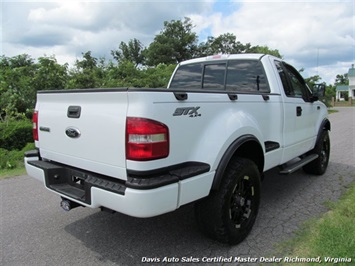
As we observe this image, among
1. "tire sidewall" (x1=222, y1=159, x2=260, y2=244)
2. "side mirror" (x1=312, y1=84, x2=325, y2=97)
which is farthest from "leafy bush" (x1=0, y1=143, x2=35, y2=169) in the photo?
"side mirror" (x1=312, y1=84, x2=325, y2=97)

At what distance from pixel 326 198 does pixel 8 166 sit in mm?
6292

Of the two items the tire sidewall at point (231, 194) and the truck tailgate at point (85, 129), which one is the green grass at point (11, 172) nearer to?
the truck tailgate at point (85, 129)

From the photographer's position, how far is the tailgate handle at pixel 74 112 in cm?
274

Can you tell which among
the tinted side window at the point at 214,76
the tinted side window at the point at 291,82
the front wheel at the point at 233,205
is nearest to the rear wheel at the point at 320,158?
the tinted side window at the point at 291,82

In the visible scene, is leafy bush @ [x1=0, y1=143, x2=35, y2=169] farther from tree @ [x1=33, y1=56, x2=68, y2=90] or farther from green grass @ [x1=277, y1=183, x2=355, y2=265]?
green grass @ [x1=277, y1=183, x2=355, y2=265]

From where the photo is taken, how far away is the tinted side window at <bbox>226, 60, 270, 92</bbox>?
4.14 meters

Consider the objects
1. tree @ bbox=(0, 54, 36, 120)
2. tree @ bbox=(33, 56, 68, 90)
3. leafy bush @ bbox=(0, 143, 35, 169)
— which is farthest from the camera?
tree @ bbox=(33, 56, 68, 90)

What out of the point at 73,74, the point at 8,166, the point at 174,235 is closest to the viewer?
the point at 174,235

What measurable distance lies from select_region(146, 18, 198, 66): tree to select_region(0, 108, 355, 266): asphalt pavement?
32.5m

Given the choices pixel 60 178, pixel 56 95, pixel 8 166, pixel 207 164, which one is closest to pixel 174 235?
pixel 207 164

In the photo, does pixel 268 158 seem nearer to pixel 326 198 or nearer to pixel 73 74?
pixel 326 198

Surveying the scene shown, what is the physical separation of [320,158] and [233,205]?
3.21 m

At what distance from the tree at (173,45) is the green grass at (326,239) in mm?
33437

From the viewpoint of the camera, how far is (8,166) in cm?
653
